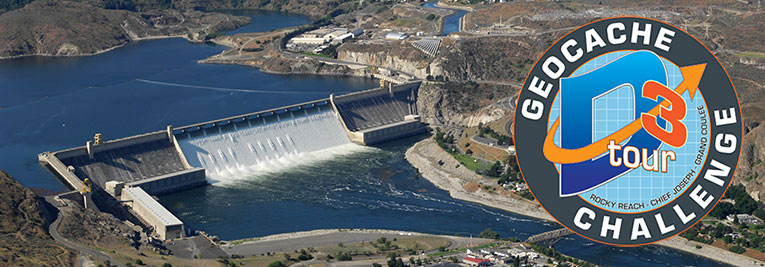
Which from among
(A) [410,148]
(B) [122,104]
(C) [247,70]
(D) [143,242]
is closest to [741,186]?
(A) [410,148]

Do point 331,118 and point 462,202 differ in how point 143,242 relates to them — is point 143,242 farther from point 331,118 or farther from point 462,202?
point 331,118

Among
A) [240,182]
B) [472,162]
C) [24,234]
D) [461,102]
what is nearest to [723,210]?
[472,162]

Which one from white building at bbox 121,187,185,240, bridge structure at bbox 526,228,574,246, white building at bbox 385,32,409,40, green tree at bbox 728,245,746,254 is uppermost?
white building at bbox 385,32,409,40

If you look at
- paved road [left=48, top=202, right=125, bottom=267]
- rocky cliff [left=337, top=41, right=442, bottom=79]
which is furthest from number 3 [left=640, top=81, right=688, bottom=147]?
rocky cliff [left=337, top=41, right=442, bottom=79]

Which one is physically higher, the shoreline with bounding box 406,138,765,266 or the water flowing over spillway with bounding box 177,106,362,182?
the water flowing over spillway with bounding box 177,106,362,182

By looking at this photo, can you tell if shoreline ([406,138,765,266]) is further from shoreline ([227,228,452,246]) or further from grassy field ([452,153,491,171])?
shoreline ([227,228,452,246])

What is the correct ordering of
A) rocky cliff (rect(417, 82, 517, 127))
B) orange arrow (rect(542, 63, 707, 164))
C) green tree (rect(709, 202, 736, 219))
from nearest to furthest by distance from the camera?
orange arrow (rect(542, 63, 707, 164)) < green tree (rect(709, 202, 736, 219)) < rocky cliff (rect(417, 82, 517, 127))

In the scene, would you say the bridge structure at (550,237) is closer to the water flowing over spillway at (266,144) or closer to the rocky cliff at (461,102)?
the water flowing over spillway at (266,144)
